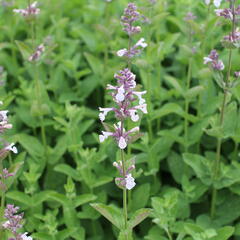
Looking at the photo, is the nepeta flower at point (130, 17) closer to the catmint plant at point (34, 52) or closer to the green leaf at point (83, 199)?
the catmint plant at point (34, 52)

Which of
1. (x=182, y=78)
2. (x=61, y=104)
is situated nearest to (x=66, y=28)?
(x=61, y=104)

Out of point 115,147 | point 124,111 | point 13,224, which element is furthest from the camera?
point 115,147

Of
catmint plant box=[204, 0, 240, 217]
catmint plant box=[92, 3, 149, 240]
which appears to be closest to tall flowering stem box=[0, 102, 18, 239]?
catmint plant box=[92, 3, 149, 240]

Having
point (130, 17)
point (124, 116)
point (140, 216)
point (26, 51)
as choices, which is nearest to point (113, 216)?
point (140, 216)

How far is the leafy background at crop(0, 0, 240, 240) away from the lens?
11.4ft

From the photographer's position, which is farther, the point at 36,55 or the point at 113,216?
the point at 36,55

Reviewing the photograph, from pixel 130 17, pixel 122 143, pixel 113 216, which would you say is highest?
pixel 130 17

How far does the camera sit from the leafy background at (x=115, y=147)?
11.4 feet

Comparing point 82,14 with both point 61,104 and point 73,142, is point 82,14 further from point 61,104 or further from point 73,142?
point 73,142

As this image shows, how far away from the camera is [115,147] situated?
13.3ft

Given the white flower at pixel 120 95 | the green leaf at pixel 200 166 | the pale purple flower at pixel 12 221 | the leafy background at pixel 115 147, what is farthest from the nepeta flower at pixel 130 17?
the pale purple flower at pixel 12 221

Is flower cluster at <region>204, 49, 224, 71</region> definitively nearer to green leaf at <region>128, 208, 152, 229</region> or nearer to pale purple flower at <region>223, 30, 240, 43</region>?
pale purple flower at <region>223, 30, 240, 43</region>

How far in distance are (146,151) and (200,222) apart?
0.71 m

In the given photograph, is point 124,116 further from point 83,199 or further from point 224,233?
point 224,233
